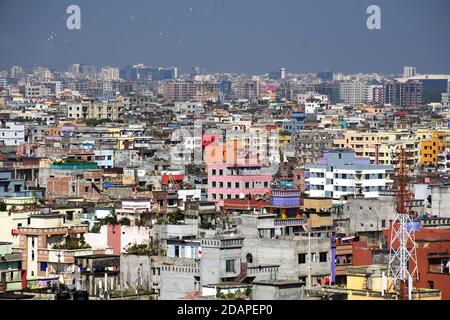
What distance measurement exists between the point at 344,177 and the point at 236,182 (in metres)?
3.62

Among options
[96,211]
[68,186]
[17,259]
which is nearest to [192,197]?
[68,186]

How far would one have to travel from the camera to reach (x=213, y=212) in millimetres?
27734

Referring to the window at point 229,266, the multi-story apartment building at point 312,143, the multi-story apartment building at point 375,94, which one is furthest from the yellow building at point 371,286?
the multi-story apartment building at point 375,94

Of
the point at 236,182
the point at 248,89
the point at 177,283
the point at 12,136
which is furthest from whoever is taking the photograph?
the point at 248,89

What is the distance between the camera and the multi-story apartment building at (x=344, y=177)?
36938mm

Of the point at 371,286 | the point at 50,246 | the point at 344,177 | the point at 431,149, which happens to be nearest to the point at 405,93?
the point at 431,149

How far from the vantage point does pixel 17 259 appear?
74.3 ft

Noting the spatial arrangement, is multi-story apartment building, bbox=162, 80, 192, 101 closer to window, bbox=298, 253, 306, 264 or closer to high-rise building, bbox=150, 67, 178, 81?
high-rise building, bbox=150, 67, 178, 81

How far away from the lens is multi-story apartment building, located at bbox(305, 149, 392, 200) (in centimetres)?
3694

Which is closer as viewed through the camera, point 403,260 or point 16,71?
point 403,260

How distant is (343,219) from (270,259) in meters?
6.36

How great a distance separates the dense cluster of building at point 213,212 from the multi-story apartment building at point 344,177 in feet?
0.12

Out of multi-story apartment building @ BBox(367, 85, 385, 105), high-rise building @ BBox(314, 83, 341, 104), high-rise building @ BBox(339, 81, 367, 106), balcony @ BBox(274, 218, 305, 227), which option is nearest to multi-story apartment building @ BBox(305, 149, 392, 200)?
balcony @ BBox(274, 218, 305, 227)

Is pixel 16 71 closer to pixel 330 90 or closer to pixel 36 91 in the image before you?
pixel 36 91
